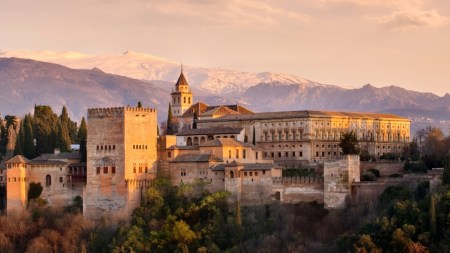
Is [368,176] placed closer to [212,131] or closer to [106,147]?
[106,147]

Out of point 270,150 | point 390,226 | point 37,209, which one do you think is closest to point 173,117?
point 270,150

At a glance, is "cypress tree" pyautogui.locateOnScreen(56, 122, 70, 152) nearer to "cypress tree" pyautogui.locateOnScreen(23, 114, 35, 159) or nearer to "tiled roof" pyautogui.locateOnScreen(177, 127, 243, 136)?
"cypress tree" pyautogui.locateOnScreen(23, 114, 35, 159)

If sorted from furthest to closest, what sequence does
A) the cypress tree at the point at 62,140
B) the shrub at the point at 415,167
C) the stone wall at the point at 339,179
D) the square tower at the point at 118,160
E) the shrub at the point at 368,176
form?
the cypress tree at the point at 62,140 < the shrub at the point at 415,167 < the square tower at the point at 118,160 < the shrub at the point at 368,176 < the stone wall at the point at 339,179

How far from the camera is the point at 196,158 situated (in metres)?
52.2

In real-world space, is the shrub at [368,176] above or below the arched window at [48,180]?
above

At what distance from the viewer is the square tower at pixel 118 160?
52.0 m

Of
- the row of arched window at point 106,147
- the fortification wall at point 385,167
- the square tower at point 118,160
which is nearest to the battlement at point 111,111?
the square tower at point 118,160

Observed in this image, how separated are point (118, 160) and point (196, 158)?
4.53 m

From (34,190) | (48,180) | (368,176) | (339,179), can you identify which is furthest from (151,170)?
(368,176)

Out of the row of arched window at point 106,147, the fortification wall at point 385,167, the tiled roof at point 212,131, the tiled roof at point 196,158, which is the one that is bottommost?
the fortification wall at point 385,167

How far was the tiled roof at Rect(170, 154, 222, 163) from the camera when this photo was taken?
169ft

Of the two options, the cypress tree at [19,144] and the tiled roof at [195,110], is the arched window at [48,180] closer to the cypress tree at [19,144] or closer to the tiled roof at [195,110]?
the cypress tree at [19,144]

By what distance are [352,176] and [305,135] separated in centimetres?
1800

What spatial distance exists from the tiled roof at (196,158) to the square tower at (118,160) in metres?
1.62
